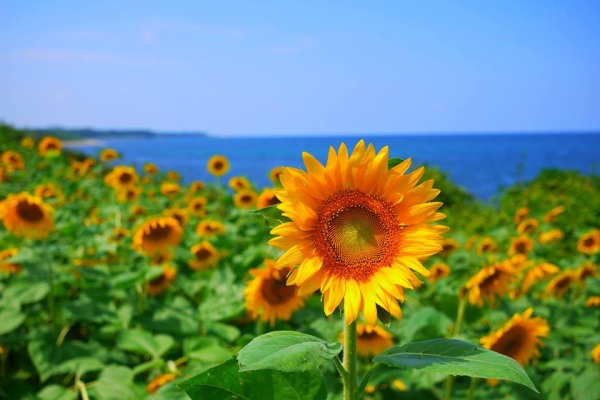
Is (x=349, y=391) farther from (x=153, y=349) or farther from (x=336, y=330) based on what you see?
(x=153, y=349)

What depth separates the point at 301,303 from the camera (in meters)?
3.13

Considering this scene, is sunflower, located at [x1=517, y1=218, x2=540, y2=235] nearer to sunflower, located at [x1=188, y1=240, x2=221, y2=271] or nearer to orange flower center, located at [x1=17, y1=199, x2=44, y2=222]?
sunflower, located at [x1=188, y1=240, x2=221, y2=271]

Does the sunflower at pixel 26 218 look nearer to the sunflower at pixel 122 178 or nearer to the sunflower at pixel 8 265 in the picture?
the sunflower at pixel 8 265

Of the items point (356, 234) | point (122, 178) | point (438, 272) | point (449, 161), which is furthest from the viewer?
point (449, 161)

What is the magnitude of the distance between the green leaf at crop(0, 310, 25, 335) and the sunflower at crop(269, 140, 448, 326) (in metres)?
2.57

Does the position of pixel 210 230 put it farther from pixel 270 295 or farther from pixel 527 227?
pixel 527 227

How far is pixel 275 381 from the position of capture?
1449 millimetres

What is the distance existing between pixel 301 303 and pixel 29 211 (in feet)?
7.88

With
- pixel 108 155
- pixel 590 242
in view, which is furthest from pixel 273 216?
pixel 108 155

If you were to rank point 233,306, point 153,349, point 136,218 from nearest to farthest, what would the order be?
point 153,349
point 233,306
point 136,218

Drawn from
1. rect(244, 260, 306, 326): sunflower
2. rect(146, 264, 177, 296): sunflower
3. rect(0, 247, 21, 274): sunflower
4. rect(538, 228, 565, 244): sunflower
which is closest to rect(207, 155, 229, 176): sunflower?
rect(146, 264, 177, 296): sunflower

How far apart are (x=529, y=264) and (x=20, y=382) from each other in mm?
4122

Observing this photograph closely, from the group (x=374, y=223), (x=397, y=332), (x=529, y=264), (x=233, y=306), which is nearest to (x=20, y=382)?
(x=233, y=306)

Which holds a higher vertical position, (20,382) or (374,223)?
(374,223)
